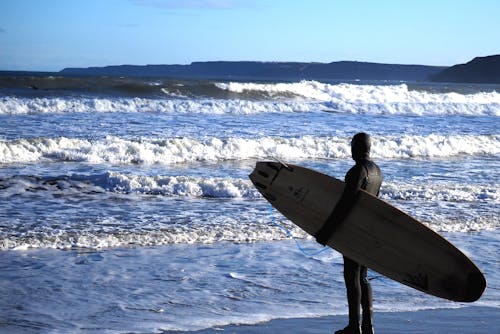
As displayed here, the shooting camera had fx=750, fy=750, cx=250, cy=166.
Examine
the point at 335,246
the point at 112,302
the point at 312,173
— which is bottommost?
the point at 112,302

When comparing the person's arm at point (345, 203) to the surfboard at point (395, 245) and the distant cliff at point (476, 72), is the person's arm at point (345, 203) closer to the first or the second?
the surfboard at point (395, 245)

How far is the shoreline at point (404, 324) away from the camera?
17.4 feet

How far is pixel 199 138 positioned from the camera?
18375mm

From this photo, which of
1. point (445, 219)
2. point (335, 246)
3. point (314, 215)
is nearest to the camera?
point (335, 246)

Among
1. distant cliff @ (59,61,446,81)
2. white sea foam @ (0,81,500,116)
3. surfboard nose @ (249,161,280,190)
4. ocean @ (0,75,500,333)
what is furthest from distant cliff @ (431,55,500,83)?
surfboard nose @ (249,161,280,190)

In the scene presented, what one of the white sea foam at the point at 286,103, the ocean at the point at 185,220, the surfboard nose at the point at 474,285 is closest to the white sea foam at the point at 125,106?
the white sea foam at the point at 286,103

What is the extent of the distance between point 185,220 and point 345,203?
14.7 feet

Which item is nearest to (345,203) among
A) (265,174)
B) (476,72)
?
(265,174)

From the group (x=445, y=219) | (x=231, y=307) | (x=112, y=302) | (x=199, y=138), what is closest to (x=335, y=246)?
(x=231, y=307)

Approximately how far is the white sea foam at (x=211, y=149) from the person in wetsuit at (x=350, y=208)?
10.7 metres

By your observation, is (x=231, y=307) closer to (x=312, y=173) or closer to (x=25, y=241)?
(x=312, y=173)

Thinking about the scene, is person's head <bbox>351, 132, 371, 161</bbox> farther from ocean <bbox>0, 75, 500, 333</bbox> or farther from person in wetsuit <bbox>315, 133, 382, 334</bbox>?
ocean <bbox>0, 75, 500, 333</bbox>

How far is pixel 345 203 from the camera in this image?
5.09m

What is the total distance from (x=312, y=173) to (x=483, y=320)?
171 centimetres
